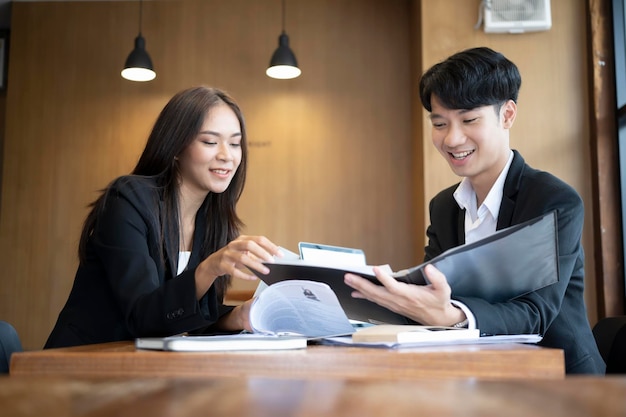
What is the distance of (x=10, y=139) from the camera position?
4.93 metres

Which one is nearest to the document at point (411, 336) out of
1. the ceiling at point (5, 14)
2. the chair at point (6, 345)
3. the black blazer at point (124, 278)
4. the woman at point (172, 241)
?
the woman at point (172, 241)

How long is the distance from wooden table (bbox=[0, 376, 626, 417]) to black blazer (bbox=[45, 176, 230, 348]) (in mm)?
857

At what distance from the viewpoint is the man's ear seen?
5.39ft

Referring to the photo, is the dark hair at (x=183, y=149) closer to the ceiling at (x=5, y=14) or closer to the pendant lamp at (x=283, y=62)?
the pendant lamp at (x=283, y=62)

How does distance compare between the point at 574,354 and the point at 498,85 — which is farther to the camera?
the point at 498,85

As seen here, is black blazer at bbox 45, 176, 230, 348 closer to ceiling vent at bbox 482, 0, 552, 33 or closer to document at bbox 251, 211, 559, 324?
document at bbox 251, 211, 559, 324

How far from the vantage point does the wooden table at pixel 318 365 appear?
692 millimetres

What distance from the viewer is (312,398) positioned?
203 millimetres

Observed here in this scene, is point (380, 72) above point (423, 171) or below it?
above

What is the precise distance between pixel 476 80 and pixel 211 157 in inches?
29.5

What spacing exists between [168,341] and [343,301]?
42 cm

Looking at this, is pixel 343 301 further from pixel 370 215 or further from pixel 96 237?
pixel 370 215

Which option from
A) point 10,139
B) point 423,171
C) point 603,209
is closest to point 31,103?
point 10,139

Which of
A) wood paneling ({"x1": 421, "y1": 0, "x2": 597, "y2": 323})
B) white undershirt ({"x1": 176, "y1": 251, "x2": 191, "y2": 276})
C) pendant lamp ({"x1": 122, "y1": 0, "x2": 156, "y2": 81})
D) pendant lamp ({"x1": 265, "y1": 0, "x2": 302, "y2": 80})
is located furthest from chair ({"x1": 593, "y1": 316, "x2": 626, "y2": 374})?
pendant lamp ({"x1": 122, "y1": 0, "x2": 156, "y2": 81})
